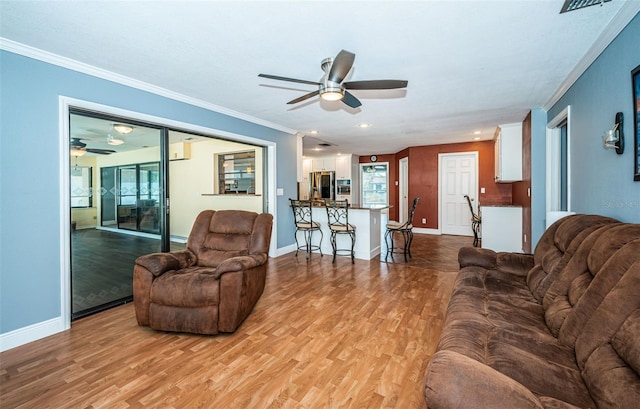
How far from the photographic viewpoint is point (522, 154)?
4.98m

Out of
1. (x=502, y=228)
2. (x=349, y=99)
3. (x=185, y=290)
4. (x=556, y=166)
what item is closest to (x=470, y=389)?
(x=185, y=290)

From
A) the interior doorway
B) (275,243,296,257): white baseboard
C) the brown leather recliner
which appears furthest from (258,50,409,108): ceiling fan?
(275,243,296,257): white baseboard

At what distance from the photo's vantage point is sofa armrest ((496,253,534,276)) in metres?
2.46

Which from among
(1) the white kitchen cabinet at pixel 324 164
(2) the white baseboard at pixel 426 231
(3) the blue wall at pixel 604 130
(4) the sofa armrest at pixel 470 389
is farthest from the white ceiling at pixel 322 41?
(1) the white kitchen cabinet at pixel 324 164

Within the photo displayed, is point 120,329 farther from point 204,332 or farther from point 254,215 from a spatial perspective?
point 254,215

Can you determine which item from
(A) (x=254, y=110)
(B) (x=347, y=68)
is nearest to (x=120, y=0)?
(B) (x=347, y=68)

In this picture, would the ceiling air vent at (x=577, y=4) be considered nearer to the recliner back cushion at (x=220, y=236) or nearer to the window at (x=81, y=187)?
the recliner back cushion at (x=220, y=236)

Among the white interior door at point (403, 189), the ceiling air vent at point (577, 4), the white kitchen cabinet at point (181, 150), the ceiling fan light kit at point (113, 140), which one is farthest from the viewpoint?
the white interior door at point (403, 189)

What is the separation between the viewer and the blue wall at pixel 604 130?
192cm

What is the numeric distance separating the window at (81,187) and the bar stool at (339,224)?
10.6ft

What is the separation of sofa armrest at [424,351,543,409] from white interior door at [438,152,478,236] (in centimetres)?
686

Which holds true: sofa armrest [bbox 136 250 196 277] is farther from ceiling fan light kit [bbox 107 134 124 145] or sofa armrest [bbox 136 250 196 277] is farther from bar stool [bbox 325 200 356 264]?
bar stool [bbox 325 200 356 264]

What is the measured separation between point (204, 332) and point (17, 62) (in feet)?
8.66

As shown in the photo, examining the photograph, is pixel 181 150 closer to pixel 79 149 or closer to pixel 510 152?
pixel 79 149
